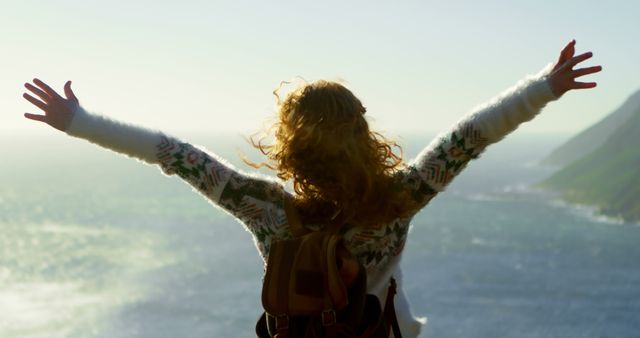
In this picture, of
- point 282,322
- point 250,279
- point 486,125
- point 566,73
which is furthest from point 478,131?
point 250,279

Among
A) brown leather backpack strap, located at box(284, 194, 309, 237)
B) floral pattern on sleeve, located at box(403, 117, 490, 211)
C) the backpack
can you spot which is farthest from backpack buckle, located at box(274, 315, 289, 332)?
floral pattern on sleeve, located at box(403, 117, 490, 211)

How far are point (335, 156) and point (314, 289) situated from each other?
478 millimetres

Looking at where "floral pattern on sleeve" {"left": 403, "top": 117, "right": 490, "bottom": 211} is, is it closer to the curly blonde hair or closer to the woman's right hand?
the curly blonde hair

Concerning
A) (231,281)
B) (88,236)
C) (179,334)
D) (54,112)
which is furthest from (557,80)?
(88,236)

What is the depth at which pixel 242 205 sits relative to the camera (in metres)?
2.90

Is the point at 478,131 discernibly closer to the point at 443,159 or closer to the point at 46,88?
the point at 443,159

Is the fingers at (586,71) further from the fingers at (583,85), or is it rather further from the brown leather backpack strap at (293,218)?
the brown leather backpack strap at (293,218)

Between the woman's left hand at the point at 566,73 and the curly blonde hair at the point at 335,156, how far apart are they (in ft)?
2.05

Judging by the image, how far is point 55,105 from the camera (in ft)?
9.40

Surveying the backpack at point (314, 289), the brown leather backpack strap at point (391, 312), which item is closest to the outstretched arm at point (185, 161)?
the backpack at point (314, 289)

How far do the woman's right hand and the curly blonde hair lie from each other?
2.45 feet

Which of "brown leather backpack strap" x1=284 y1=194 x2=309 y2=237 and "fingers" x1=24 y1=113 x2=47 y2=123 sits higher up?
"fingers" x1=24 y1=113 x2=47 y2=123

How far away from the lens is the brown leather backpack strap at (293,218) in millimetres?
2805

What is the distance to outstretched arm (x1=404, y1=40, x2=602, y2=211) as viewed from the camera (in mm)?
2770
